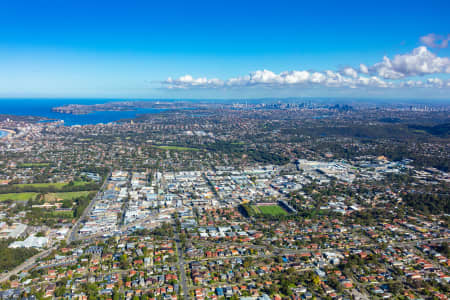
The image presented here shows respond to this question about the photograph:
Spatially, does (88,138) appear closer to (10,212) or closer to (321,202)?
(10,212)

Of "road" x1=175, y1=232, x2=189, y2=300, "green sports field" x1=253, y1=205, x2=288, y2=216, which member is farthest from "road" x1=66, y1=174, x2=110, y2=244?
"green sports field" x1=253, y1=205, x2=288, y2=216

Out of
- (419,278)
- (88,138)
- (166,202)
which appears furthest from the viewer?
(88,138)

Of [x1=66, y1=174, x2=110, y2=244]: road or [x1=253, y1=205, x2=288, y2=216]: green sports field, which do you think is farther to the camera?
[x1=253, y1=205, x2=288, y2=216]: green sports field

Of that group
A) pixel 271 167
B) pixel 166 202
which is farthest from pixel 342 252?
pixel 271 167

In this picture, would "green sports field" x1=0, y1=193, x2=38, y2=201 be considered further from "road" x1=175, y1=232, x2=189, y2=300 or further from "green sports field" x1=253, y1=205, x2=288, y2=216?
"green sports field" x1=253, y1=205, x2=288, y2=216

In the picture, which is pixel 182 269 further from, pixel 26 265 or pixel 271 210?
pixel 271 210

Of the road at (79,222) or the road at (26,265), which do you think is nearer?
the road at (26,265)

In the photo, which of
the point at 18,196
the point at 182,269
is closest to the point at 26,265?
the point at 182,269

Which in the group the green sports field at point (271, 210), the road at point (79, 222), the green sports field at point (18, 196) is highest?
the green sports field at point (18, 196)

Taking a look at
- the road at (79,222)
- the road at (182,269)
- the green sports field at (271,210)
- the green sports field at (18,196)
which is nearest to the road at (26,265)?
the road at (79,222)

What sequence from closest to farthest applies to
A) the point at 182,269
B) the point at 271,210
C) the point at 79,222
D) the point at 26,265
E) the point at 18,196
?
1. the point at 182,269
2. the point at 26,265
3. the point at 79,222
4. the point at 271,210
5. the point at 18,196

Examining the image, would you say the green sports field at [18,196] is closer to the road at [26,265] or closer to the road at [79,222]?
the road at [79,222]
